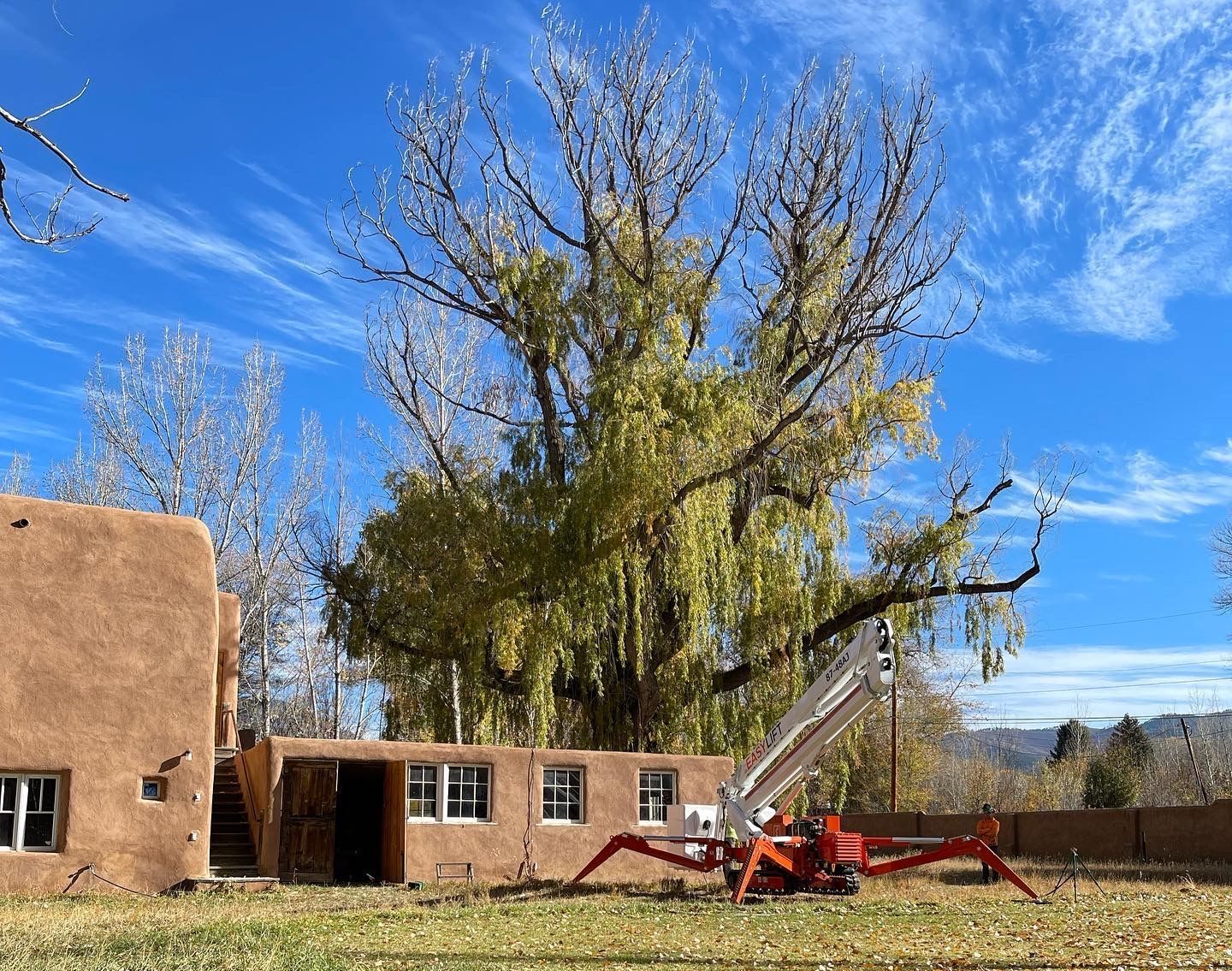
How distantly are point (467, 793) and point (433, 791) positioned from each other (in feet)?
1.91

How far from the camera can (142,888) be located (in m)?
17.0

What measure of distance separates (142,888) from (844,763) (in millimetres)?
14318

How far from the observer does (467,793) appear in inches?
782

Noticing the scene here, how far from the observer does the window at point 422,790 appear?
19.4m

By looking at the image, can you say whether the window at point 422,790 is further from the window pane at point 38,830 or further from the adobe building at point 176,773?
the window pane at point 38,830

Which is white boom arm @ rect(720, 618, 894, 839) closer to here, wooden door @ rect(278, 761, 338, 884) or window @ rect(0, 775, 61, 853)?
wooden door @ rect(278, 761, 338, 884)

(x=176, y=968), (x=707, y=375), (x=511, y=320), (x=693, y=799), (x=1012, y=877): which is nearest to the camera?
(x=176, y=968)

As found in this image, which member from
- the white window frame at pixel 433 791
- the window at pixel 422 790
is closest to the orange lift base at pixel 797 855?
the white window frame at pixel 433 791

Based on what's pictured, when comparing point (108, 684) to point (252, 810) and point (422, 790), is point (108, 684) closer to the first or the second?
point (252, 810)

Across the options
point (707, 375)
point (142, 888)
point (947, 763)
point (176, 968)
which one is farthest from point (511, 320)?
point (947, 763)

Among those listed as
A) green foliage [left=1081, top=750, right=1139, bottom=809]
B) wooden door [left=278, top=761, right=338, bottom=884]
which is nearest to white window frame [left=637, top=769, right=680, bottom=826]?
wooden door [left=278, top=761, right=338, bottom=884]

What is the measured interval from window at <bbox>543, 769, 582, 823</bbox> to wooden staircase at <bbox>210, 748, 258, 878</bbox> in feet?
15.9

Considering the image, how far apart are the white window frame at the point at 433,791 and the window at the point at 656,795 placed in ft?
12.7

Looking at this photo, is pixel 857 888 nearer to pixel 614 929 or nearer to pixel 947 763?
pixel 614 929
